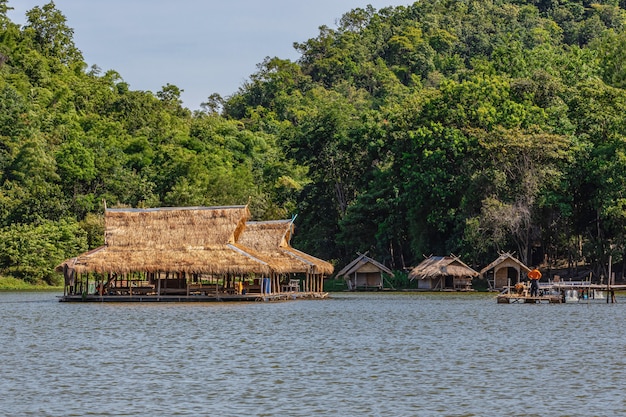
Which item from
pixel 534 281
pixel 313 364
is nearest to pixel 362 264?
pixel 534 281

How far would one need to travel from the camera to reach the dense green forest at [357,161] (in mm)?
54312

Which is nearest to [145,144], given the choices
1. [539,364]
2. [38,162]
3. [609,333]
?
[38,162]

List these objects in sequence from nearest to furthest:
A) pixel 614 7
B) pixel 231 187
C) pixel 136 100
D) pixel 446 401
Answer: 1. pixel 446 401
2. pixel 231 187
3. pixel 136 100
4. pixel 614 7

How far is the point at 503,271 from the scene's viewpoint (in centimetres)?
5512

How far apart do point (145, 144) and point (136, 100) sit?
8255 mm

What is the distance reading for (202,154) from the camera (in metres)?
75.9

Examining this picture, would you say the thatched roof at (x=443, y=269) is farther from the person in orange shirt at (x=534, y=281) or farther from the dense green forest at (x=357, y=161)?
the person in orange shirt at (x=534, y=281)

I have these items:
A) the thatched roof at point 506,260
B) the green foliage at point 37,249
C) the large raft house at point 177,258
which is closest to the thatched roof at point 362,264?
the thatched roof at point 506,260

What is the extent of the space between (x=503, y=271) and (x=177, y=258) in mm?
20090

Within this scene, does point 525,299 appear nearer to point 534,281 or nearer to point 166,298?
point 534,281

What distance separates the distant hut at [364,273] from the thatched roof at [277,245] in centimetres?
815

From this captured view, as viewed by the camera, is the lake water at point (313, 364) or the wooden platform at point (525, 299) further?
the wooden platform at point (525, 299)

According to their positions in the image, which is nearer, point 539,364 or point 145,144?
point 539,364

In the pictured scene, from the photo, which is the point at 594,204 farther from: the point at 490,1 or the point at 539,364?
the point at 490,1
